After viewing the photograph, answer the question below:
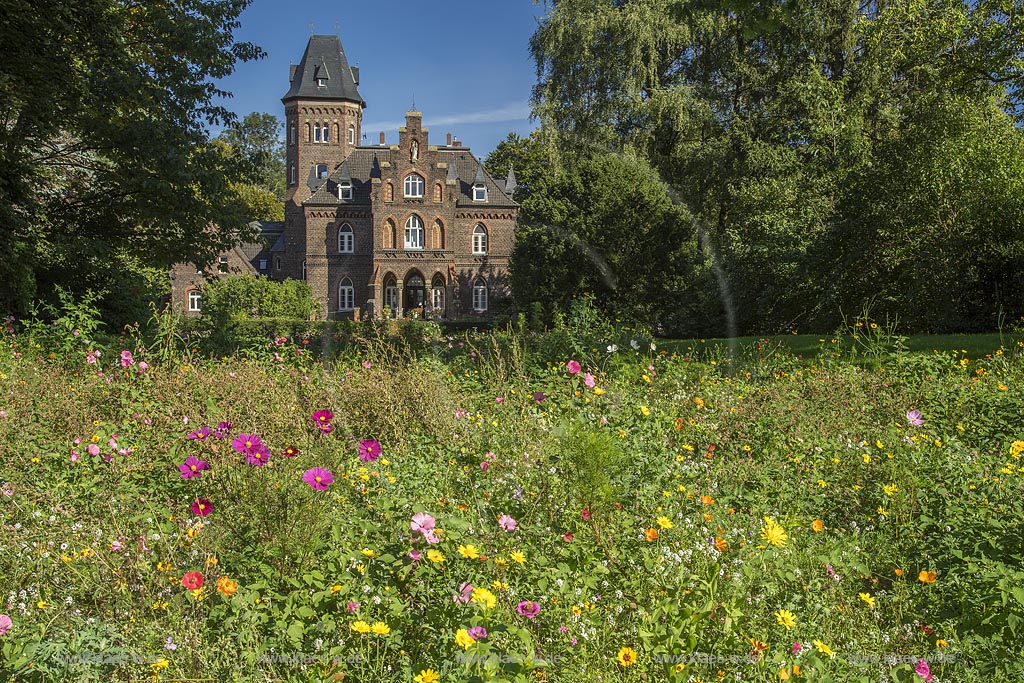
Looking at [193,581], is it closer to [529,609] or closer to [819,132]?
[529,609]

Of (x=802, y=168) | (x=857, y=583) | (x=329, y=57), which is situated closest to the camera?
(x=857, y=583)

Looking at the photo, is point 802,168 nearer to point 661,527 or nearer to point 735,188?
point 735,188

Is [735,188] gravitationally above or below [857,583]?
above

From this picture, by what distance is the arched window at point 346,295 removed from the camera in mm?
48469

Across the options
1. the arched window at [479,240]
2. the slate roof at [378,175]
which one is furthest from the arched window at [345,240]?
the arched window at [479,240]

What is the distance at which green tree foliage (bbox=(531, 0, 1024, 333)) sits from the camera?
1505cm

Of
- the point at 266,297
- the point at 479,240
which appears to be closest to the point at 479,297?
the point at 479,240

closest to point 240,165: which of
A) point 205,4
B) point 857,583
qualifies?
point 205,4

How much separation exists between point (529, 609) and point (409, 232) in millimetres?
46231

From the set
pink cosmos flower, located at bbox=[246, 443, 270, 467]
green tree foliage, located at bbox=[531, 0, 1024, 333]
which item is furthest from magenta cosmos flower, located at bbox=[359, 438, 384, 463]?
green tree foliage, located at bbox=[531, 0, 1024, 333]

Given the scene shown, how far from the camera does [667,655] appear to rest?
2.82 metres

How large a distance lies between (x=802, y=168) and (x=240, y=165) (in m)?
16.0

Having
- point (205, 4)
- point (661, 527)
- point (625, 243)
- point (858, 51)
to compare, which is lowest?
point (661, 527)

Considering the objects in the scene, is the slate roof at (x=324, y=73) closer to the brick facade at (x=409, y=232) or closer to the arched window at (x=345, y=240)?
the brick facade at (x=409, y=232)
